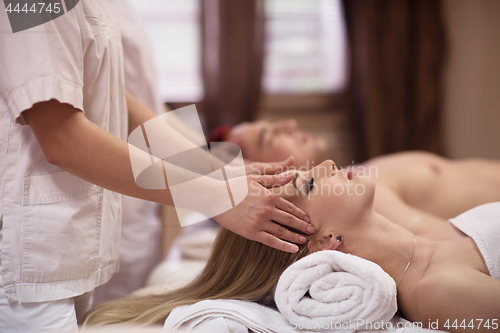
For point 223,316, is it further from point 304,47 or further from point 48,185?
point 304,47

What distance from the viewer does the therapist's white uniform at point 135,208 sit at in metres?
1.42

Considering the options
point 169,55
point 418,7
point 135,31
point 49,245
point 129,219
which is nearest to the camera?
point 49,245

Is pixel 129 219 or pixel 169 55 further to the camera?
pixel 169 55

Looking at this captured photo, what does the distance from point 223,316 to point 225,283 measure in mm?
171

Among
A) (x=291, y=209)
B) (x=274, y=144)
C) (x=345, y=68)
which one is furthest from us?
(x=345, y=68)

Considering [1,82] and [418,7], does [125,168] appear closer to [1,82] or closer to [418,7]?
[1,82]

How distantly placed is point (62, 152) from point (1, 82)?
0.18 meters

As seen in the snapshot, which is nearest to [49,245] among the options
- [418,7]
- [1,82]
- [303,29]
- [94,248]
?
[94,248]

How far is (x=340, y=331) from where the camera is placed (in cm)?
84

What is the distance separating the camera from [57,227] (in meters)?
0.85

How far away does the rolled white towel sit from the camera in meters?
0.82

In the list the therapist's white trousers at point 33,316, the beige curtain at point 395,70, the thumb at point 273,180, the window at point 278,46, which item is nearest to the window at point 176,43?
the window at point 278,46

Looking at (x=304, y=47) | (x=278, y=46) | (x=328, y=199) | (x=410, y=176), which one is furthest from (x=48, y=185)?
(x=304, y=47)

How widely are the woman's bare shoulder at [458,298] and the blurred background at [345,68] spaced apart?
191cm
